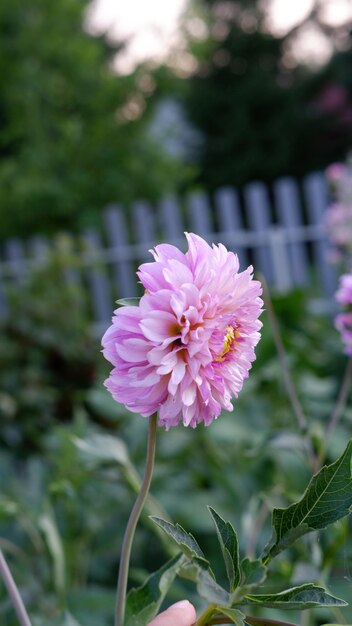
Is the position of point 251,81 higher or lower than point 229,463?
higher

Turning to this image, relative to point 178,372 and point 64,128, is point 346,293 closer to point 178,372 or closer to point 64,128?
point 178,372

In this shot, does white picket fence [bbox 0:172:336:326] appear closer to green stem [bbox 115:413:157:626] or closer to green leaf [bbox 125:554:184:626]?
green leaf [bbox 125:554:184:626]

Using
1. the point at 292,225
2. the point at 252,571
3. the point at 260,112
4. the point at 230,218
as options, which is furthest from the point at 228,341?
the point at 260,112

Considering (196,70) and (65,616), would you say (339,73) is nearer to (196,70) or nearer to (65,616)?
(196,70)

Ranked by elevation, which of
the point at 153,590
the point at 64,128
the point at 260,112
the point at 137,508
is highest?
the point at 260,112

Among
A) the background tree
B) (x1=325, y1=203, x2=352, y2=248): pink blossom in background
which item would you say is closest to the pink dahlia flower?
(x1=325, y1=203, x2=352, y2=248): pink blossom in background

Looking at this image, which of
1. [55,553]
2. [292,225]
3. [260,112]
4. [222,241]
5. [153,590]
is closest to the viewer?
[153,590]

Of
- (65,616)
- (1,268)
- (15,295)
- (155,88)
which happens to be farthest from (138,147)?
(65,616)

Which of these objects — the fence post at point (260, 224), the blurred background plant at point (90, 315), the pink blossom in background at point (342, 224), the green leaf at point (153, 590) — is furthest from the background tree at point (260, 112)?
the green leaf at point (153, 590)
